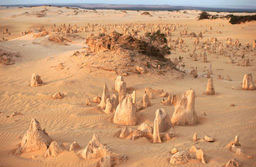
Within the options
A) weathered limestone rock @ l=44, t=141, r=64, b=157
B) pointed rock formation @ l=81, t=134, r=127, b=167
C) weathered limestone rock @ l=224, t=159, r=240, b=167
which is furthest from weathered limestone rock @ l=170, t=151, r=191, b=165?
weathered limestone rock @ l=44, t=141, r=64, b=157

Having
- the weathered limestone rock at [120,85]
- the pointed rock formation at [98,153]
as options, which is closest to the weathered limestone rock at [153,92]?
the weathered limestone rock at [120,85]

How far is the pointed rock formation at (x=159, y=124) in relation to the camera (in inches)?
176

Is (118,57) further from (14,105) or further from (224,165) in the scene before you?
(224,165)

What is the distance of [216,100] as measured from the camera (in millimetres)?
6883

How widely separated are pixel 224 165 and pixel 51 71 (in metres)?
8.01

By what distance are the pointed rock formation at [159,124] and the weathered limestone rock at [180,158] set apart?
81 centimetres

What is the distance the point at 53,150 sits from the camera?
13.4 ft

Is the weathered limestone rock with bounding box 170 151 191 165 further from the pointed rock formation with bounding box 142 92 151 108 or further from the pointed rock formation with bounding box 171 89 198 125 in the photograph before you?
the pointed rock formation with bounding box 142 92 151 108

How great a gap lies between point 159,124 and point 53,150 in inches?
74.7

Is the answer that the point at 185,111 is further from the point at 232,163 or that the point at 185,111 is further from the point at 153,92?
the point at 153,92

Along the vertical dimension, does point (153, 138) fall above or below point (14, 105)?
above

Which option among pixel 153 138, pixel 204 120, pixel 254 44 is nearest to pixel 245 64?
pixel 254 44

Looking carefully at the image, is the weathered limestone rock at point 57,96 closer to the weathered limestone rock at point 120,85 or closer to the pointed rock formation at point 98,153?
the weathered limestone rock at point 120,85

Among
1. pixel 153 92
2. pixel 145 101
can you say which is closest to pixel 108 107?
pixel 145 101
